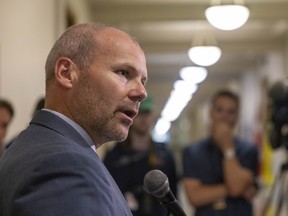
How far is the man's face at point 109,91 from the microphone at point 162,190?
117mm

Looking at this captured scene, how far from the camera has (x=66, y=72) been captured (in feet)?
3.94

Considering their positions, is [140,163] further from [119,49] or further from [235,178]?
[119,49]

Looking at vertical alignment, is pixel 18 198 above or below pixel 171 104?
above

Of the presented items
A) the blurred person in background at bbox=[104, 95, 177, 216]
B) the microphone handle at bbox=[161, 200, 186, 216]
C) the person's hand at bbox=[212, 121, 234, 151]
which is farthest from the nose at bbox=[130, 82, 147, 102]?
the person's hand at bbox=[212, 121, 234, 151]

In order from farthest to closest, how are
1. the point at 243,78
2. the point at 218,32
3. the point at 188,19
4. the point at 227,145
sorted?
the point at 243,78 → the point at 218,32 → the point at 188,19 → the point at 227,145

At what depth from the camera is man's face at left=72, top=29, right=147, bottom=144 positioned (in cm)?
117

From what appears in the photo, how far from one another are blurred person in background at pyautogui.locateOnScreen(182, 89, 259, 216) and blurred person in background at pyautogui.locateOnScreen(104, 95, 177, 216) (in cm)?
13

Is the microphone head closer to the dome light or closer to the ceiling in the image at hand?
the dome light

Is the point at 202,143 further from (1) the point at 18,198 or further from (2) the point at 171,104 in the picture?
(2) the point at 171,104

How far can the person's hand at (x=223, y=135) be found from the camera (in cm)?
301

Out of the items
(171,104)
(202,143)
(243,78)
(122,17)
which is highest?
(122,17)

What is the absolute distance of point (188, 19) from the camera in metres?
6.09

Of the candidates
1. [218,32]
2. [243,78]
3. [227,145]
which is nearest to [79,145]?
[227,145]

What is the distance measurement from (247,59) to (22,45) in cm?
699
